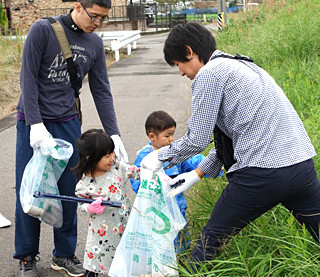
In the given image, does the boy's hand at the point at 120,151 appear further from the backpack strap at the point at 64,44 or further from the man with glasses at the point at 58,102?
the backpack strap at the point at 64,44

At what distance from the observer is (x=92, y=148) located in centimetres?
317

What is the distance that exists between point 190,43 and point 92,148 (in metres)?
0.98

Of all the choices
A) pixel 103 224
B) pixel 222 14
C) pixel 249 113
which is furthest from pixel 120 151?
pixel 222 14

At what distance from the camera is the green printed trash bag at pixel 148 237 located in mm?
2920

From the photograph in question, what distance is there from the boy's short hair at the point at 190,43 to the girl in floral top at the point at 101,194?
0.84 m

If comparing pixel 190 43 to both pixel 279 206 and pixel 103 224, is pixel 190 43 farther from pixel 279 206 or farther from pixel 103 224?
pixel 279 206

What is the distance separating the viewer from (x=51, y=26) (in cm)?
335

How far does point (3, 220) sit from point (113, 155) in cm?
195

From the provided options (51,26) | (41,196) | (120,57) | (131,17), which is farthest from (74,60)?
(131,17)

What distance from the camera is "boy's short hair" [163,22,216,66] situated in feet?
8.59

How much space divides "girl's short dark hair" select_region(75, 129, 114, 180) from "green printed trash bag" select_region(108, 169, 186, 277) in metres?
0.34

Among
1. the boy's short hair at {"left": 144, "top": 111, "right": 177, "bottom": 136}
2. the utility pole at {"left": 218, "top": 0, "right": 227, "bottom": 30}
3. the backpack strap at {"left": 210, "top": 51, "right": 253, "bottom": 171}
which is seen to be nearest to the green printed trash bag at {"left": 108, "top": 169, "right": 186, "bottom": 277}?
the backpack strap at {"left": 210, "top": 51, "right": 253, "bottom": 171}

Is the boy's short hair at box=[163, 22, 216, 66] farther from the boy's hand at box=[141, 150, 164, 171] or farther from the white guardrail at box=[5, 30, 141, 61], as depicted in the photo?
the white guardrail at box=[5, 30, 141, 61]

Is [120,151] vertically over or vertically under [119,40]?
over
